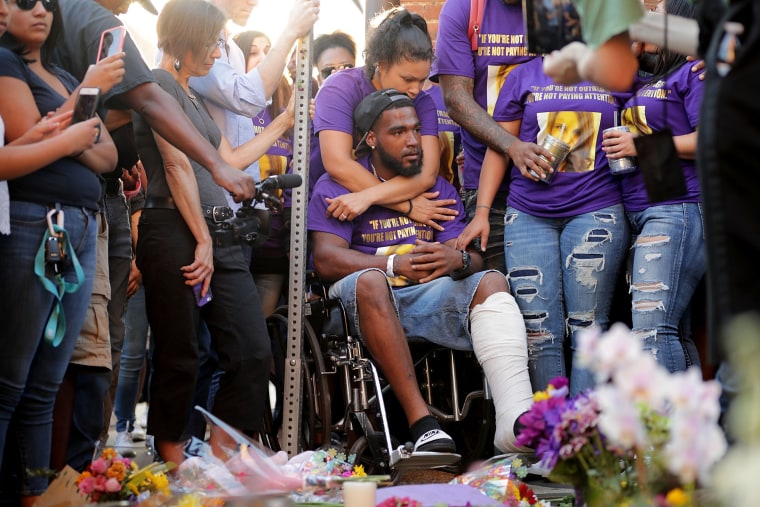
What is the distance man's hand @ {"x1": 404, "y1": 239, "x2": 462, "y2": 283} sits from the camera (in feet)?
13.8

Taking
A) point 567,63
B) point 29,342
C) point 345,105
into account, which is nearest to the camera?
point 567,63

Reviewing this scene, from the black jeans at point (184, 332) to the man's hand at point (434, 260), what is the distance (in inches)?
28.1

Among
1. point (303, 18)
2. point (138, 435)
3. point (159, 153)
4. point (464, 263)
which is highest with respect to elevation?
point (303, 18)

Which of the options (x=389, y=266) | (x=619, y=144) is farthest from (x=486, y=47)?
(x=389, y=266)

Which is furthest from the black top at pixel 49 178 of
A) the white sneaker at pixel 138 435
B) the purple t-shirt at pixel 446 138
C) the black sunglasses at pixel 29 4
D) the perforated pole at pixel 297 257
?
the white sneaker at pixel 138 435

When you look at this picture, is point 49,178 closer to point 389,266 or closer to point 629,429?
point 389,266

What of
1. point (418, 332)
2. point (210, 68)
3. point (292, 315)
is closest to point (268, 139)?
point (210, 68)

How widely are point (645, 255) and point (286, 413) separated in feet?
5.00

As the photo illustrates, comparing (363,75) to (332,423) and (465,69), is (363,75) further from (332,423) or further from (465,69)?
(332,423)

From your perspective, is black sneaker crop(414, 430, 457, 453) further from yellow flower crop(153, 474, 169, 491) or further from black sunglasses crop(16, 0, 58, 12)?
black sunglasses crop(16, 0, 58, 12)

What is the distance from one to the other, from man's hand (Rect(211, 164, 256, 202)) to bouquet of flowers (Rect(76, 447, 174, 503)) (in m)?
1.18

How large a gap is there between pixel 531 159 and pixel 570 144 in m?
0.18

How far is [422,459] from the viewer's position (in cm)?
378

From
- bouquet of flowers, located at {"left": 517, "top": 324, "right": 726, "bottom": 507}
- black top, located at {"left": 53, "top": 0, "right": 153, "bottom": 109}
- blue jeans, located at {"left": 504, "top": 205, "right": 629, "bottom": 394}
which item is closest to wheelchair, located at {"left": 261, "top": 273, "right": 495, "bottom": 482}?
blue jeans, located at {"left": 504, "top": 205, "right": 629, "bottom": 394}
